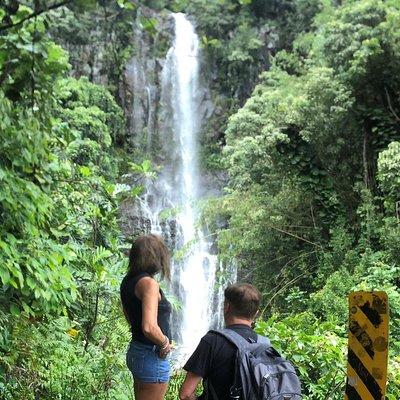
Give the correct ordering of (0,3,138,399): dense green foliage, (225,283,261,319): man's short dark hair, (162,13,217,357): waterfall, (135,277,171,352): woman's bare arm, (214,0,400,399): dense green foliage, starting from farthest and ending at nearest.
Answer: (162,13,217,357): waterfall < (214,0,400,399): dense green foliage < (0,3,138,399): dense green foliage < (135,277,171,352): woman's bare arm < (225,283,261,319): man's short dark hair

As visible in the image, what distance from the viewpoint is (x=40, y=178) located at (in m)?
4.08

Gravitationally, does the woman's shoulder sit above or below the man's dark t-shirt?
above

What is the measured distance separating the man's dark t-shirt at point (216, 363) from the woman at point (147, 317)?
52 centimetres

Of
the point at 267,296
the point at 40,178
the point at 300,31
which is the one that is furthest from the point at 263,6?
the point at 40,178

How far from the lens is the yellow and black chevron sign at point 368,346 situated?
248 cm

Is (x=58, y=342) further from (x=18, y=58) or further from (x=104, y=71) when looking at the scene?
(x=104, y=71)

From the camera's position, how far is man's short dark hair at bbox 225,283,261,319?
247 cm

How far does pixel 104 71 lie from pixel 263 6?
7245 millimetres

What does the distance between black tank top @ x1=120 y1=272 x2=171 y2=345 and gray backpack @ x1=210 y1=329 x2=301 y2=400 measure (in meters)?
0.73

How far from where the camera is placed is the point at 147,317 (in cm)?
287

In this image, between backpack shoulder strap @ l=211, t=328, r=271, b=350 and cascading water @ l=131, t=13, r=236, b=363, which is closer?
backpack shoulder strap @ l=211, t=328, r=271, b=350

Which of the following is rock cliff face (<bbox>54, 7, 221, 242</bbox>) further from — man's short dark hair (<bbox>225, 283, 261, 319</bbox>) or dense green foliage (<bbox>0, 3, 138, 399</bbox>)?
man's short dark hair (<bbox>225, 283, 261, 319</bbox>)

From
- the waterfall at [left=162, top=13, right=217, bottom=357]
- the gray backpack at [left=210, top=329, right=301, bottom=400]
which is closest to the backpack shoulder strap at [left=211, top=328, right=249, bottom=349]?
the gray backpack at [left=210, top=329, right=301, bottom=400]

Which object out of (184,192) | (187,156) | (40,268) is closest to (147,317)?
(40,268)
